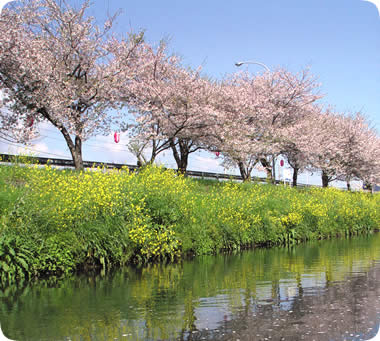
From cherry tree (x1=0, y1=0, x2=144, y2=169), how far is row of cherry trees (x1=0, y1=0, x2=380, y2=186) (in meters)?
0.05

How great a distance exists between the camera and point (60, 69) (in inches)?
956

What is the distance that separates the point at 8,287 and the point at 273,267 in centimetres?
690

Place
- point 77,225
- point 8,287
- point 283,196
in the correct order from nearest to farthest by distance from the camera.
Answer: point 8,287, point 77,225, point 283,196

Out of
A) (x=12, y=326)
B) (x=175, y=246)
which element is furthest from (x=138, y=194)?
(x=12, y=326)

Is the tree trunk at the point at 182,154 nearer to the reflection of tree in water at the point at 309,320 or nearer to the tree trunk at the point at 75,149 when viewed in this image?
the tree trunk at the point at 75,149

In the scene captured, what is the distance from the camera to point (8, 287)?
34.6 feet

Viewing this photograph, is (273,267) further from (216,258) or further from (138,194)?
(138,194)

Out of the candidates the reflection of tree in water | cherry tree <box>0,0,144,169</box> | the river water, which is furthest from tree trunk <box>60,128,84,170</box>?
the reflection of tree in water

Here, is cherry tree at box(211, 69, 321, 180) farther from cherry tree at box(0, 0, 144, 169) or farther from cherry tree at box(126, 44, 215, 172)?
cherry tree at box(0, 0, 144, 169)

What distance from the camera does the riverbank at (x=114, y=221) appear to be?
38.5ft

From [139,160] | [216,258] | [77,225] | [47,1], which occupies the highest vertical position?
[47,1]

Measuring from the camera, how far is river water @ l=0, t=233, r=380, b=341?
6.62 meters

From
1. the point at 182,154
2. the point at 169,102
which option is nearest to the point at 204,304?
the point at 169,102

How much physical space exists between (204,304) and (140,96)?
69.1ft
